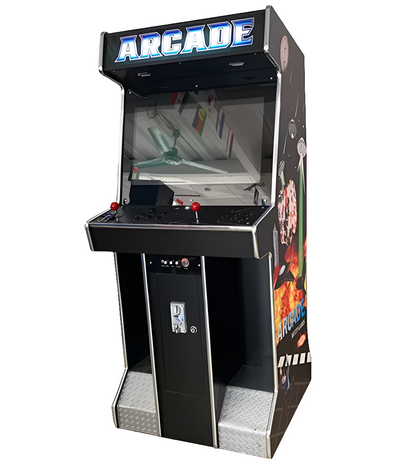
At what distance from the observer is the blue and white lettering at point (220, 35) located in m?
2.32

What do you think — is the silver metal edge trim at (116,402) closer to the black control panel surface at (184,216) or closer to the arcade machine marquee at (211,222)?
the arcade machine marquee at (211,222)

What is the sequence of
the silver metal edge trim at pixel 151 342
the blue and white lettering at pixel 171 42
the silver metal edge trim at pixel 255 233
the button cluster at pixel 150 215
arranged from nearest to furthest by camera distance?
the silver metal edge trim at pixel 255 233 → the blue and white lettering at pixel 171 42 → the button cluster at pixel 150 215 → the silver metal edge trim at pixel 151 342

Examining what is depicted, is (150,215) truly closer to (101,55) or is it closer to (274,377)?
(101,55)

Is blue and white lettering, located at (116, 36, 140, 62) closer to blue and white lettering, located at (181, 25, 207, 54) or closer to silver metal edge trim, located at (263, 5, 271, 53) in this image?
blue and white lettering, located at (181, 25, 207, 54)

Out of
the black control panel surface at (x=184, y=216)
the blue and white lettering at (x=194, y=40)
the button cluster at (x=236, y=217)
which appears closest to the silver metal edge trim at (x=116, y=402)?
the black control panel surface at (x=184, y=216)

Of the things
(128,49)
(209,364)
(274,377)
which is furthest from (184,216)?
(274,377)

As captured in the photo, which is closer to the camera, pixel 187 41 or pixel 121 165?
pixel 187 41

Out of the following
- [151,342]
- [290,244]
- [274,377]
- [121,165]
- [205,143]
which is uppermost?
[205,143]

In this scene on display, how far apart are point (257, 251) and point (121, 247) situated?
2.48ft

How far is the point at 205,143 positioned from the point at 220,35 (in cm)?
59

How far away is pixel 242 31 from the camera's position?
90.4 inches

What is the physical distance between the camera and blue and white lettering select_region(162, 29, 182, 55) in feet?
7.92

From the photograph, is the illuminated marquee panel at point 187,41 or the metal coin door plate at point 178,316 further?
the metal coin door plate at point 178,316

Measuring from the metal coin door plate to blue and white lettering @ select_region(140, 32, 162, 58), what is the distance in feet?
4.44
